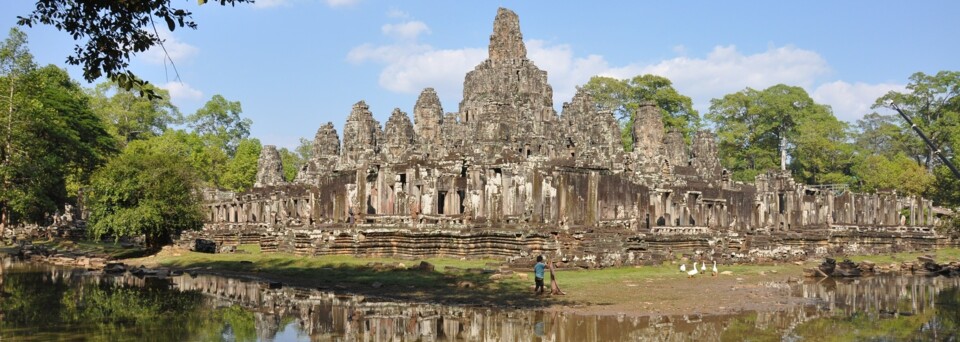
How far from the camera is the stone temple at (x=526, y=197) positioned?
3097cm

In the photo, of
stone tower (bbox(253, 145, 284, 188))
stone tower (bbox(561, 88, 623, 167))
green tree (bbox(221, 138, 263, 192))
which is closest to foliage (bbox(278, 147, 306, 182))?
green tree (bbox(221, 138, 263, 192))

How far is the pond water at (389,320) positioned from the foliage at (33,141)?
16787 mm

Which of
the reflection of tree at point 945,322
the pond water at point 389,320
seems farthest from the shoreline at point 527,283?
the reflection of tree at point 945,322

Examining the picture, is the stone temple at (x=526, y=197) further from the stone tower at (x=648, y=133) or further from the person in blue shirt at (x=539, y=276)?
the person in blue shirt at (x=539, y=276)

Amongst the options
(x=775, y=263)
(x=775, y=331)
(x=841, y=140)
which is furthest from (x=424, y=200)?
(x=841, y=140)

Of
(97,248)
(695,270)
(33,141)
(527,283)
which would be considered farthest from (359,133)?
(527,283)

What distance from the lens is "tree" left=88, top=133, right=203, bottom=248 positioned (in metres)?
34.1

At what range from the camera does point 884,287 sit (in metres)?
25.5

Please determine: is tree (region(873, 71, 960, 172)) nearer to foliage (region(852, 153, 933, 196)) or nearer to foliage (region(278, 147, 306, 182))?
foliage (region(852, 153, 933, 196))

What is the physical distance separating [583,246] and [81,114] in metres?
35.5

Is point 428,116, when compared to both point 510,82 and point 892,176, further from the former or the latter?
point 892,176

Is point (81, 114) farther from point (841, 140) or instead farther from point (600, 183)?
point (841, 140)

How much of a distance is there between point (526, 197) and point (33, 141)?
74.8 ft

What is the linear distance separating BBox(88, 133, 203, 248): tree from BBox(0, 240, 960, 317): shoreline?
2228mm
